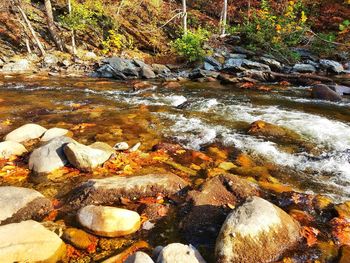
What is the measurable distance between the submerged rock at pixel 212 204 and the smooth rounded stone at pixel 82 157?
5.18 ft

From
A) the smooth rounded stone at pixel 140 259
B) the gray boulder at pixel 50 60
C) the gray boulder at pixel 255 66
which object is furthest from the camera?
the gray boulder at pixel 50 60

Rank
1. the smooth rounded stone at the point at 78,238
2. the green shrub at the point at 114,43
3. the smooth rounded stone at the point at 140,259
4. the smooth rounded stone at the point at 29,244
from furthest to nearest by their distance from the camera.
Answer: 1. the green shrub at the point at 114,43
2. the smooth rounded stone at the point at 78,238
3. the smooth rounded stone at the point at 29,244
4. the smooth rounded stone at the point at 140,259

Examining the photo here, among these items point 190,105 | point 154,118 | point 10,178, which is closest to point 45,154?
point 10,178

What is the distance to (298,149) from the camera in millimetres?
5496

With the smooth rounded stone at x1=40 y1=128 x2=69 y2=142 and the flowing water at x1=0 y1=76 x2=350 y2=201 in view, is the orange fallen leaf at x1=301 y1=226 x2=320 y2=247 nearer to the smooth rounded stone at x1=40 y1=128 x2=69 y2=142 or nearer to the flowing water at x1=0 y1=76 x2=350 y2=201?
the flowing water at x1=0 y1=76 x2=350 y2=201

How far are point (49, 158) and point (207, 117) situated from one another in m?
4.02

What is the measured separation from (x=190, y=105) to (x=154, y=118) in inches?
69.2

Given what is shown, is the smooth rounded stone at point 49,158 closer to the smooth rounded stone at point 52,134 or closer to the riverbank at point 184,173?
the riverbank at point 184,173

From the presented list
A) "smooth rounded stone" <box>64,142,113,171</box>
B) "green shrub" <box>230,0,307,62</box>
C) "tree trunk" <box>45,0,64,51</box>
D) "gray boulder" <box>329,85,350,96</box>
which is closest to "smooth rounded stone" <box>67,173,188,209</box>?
"smooth rounded stone" <box>64,142,113,171</box>

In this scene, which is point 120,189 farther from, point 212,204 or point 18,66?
point 18,66

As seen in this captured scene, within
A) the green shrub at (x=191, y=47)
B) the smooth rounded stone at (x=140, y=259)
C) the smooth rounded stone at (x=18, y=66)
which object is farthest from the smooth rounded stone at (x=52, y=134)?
the green shrub at (x=191, y=47)

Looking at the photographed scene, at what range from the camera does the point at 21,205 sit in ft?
11.3

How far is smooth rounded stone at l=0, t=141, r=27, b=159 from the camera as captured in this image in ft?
16.2

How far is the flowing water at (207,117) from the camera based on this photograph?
4941 millimetres
